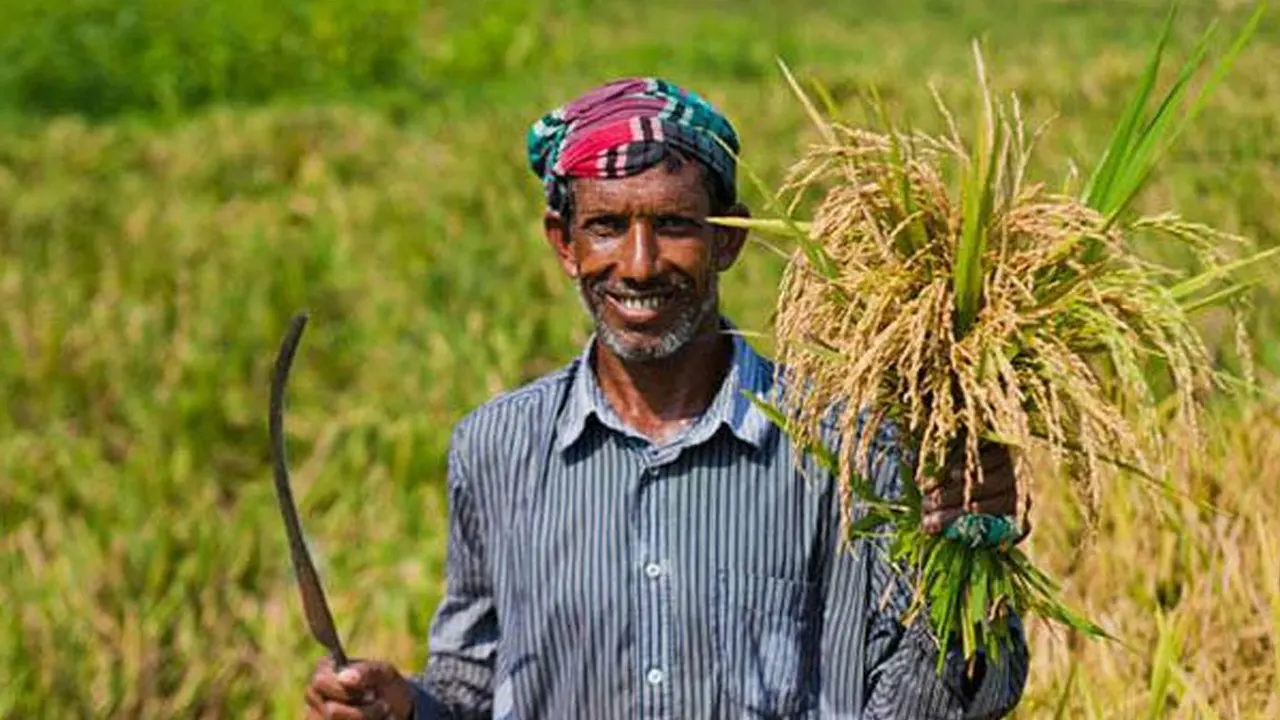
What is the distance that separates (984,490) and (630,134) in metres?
0.52

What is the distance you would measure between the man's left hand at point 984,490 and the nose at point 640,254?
0.38 meters

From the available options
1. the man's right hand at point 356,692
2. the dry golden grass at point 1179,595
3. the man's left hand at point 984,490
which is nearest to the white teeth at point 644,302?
the man's left hand at point 984,490

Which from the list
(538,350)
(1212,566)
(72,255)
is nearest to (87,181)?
(72,255)

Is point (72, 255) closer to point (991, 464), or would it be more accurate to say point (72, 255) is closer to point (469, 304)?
point (469, 304)

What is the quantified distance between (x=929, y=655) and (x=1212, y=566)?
1362 millimetres

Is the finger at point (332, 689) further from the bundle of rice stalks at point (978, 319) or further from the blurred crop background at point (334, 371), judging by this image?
the blurred crop background at point (334, 371)

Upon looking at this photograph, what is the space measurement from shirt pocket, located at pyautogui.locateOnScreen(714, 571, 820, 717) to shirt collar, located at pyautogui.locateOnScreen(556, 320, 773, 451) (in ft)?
0.49

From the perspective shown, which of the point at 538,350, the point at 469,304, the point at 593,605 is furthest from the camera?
the point at 469,304

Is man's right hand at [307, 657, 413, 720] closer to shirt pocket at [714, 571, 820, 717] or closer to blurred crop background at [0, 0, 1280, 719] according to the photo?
shirt pocket at [714, 571, 820, 717]

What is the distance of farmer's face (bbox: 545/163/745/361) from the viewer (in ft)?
7.34

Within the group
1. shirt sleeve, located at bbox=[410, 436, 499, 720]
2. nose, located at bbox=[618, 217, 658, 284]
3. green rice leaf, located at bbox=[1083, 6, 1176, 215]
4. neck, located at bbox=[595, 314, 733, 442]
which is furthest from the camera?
shirt sleeve, located at bbox=[410, 436, 499, 720]

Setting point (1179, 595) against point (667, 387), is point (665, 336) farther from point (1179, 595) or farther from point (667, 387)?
point (1179, 595)

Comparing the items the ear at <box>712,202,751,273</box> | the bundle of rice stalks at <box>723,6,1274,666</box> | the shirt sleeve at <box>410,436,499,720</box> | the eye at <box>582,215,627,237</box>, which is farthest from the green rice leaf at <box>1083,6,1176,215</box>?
the shirt sleeve at <box>410,436,499,720</box>

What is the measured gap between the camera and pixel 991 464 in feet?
6.57
